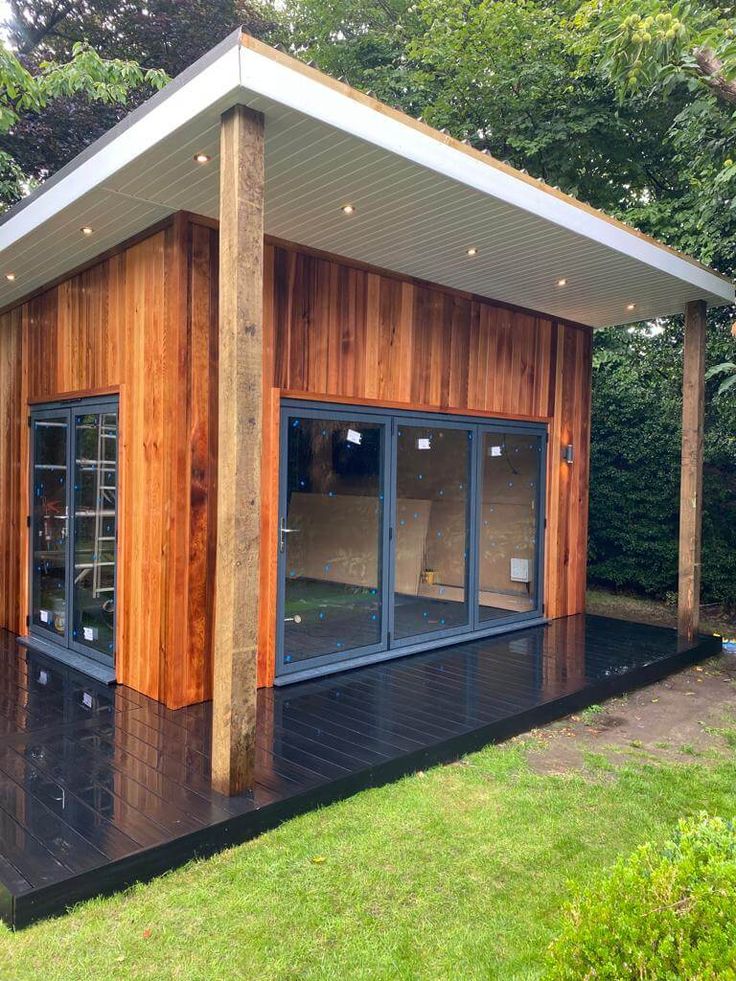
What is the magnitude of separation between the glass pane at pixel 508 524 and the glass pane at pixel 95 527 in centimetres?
293

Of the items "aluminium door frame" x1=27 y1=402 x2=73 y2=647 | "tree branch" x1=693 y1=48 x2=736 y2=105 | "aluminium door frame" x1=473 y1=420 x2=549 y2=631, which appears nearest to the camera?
"tree branch" x1=693 y1=48 x2=736 y2=105

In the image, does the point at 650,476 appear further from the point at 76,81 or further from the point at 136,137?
the point at 76,81

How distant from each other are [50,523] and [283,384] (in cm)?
230

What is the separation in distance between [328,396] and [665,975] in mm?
3844

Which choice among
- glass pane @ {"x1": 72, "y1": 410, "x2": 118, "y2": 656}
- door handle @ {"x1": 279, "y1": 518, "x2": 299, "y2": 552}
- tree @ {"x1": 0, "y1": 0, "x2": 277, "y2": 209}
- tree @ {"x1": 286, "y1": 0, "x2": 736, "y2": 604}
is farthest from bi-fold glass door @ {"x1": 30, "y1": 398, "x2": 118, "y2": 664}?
tree @ {"x1": 0, "y1": 0, "x2": 277, "y2": 209}

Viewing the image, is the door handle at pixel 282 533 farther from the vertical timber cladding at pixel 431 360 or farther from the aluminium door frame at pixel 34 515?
the aluminium door frame at pixel 34 515

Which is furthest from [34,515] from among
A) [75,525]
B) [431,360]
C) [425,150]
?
[425,150]

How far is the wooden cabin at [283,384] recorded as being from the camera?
287cm

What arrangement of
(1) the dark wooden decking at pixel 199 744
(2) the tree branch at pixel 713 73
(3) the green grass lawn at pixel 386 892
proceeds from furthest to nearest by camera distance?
(2) the tree branch at pixel 713 73 → (1) the dark wooden decking at pixel 199 744 → (3) the green grass lawn at pixel 386 892

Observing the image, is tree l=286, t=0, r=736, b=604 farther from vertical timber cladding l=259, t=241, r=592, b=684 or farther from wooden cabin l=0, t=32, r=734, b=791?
vertical timber cladding l=259, t=241, r=592, b=684

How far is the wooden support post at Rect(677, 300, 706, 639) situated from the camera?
5.92 metres

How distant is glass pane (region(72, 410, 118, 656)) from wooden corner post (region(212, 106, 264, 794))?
6.68ft

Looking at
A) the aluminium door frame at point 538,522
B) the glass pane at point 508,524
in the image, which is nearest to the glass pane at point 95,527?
the glass pane at point 508,524

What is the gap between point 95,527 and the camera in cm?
479
